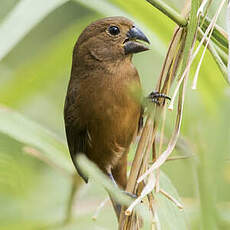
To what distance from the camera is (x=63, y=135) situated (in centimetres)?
409

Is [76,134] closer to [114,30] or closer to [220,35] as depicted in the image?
[114,30]

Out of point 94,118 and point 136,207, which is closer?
point 136,207

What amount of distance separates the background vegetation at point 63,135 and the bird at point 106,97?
0.30 feet

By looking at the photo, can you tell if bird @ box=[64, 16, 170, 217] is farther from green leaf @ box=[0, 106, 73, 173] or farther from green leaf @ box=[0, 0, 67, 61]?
green leaf @ box=[0, 0, 67, 61]

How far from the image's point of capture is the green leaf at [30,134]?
2195 mm

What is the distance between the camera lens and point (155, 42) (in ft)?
7.93

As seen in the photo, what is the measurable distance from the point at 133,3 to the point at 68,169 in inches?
27.1

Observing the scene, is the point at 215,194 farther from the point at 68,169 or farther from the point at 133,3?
the point at 68,169

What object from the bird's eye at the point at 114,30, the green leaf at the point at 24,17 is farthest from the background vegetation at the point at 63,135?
the bird's eye at the point at 114,30

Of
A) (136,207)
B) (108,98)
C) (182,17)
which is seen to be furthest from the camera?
(108,98)

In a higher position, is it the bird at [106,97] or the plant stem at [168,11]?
the plant stem at [168,11]

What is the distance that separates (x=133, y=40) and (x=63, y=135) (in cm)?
154

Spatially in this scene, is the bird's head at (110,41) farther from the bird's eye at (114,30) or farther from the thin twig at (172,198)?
the thin twig at (172,198)

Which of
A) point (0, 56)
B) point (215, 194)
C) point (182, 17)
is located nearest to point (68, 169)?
point (0, 56)
